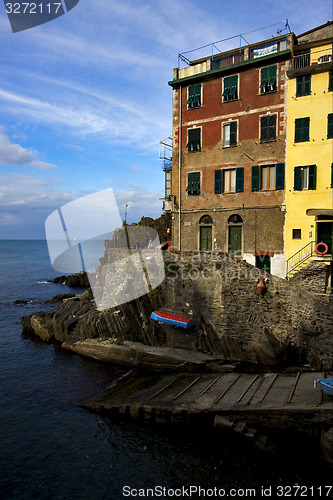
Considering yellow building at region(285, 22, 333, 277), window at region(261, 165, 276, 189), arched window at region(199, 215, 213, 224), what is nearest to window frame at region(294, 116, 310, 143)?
yellow building at region(285, 22, 333, 277)

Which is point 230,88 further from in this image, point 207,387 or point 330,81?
point 207,387

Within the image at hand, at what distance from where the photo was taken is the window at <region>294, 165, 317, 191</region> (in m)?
25.1

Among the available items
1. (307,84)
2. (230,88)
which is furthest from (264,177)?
(230,88)

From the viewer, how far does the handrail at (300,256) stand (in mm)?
24805

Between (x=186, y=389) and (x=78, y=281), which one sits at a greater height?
(x=186, y=389)

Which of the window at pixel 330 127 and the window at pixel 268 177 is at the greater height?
the window at pixel 330 127

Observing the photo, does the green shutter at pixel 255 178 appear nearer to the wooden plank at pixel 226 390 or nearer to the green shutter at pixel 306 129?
the green shutter at pixel 306 129

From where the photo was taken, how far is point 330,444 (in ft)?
45.4

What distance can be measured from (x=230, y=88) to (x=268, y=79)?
3.33 metres

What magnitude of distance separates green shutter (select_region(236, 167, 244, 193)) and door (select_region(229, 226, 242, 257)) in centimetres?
335

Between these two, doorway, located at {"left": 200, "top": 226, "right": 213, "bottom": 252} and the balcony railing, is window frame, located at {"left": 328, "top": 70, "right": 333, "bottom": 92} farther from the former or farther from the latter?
doorway, located at {"left": 200, "top": 226, "right": 213, "bottom": 252}

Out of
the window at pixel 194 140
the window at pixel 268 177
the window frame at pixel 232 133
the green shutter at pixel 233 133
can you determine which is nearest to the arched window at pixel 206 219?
the window at pixel 268 177

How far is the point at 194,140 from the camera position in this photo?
30.8 m

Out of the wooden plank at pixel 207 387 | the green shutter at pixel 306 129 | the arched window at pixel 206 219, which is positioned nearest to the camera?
the wooden plank at pixel 207 387
